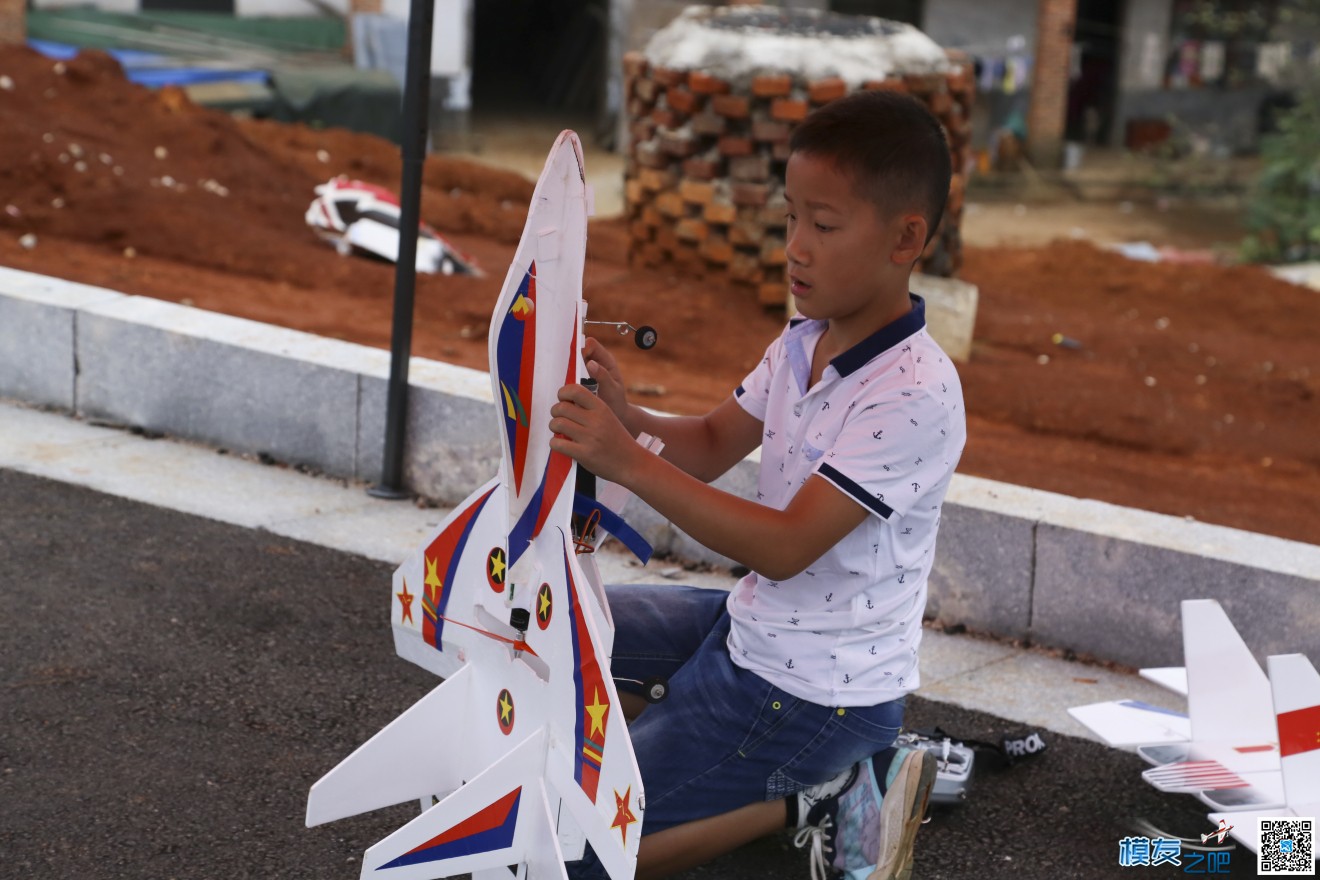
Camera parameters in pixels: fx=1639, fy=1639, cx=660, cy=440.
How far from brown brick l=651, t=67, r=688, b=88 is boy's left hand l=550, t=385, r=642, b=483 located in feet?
20.0

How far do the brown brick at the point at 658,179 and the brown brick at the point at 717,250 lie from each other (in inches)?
14.1

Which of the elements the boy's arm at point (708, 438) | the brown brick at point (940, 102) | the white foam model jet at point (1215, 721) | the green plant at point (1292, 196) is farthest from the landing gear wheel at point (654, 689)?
the green plant at point (1292, 196)

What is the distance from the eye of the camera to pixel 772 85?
8055 millimetres

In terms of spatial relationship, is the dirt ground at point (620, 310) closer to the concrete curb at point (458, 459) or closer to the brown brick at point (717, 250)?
the brown brick at point (717, 250)

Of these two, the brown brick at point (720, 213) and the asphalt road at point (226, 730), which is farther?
the brown brick at point (720, 213)

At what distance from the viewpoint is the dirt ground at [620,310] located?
21.1 ft

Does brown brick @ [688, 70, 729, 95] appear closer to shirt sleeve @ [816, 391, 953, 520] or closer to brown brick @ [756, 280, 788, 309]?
brown brick @ [756, 280, 788, 309]

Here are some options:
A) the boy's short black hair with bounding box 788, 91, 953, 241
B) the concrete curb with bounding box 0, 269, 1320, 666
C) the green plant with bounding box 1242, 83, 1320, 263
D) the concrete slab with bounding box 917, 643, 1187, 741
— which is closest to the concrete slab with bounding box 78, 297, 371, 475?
the concrete curb with bounding box 0, 269, 1320, 666

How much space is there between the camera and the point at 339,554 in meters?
4.68

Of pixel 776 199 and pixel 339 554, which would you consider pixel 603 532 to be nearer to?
pixel 339 554

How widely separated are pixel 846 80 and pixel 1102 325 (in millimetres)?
2889

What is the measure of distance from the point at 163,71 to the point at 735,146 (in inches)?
341

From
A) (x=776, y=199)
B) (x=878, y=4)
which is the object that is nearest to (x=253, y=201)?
(x=776, y=199)

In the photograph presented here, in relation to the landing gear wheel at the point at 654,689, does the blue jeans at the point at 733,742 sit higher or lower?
lower
